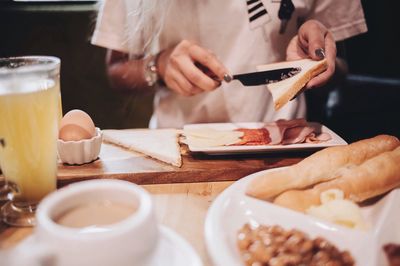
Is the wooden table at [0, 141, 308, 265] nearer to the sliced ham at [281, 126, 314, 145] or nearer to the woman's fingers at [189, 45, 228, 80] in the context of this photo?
the sliced ham at [281, 126, 314, 145]

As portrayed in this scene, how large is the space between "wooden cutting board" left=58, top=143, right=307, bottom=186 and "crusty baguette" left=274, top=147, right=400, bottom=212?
0.21 meters

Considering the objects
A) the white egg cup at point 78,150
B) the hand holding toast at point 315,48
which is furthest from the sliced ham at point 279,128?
the white egg cup at point 78,150

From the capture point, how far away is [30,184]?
77 centimetres

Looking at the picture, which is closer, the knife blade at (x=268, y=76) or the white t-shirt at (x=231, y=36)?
the knife blade at (x=268, y=76)

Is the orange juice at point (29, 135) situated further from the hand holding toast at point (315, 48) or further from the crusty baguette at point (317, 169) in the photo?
the hand holding toast at point (315, 48)

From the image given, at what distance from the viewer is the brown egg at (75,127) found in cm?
96

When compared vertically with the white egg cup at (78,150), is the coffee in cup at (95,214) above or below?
above

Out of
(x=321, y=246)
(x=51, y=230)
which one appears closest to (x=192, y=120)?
(x=321, y=246)

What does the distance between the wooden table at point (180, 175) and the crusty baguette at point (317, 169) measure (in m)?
0.13

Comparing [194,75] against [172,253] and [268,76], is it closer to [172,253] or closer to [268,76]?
[268,76]

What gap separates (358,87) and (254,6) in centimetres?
129

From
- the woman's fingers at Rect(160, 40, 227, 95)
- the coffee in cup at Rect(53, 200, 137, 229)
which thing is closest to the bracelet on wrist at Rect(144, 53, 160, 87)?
the woman's fingers at Rect(160, 40, 227, 95)

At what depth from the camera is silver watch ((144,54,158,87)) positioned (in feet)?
4.68

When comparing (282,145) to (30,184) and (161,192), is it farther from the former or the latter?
(30,184)
